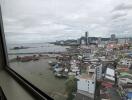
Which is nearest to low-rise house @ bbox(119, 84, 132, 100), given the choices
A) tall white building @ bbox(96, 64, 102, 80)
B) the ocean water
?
tall white building @ bbox(96, 64, 102, 80)

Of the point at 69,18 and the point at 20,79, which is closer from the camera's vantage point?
the point at 69,18

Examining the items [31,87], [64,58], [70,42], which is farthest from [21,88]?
[70,42]

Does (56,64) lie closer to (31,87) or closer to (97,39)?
(31,87)

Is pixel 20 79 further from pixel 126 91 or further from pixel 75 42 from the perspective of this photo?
pixel 126 91

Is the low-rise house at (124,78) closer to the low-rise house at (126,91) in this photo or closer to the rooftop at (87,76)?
the low-rise house at (126,91)

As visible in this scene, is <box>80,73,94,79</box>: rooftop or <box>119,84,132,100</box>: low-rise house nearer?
<box>119,84,132,100</box>: low-rise house

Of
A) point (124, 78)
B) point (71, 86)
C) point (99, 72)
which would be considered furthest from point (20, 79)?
point (124, 78)

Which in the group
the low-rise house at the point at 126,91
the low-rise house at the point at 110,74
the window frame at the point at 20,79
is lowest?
the window frame at the point at 20,79

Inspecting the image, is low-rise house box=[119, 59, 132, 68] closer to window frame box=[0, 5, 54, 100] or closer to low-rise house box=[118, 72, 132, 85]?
low-rise house box=[118, 72, 132, 85]

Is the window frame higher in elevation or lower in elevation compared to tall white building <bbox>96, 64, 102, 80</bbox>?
lower

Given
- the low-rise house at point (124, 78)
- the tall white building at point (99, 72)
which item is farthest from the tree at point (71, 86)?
the low-rise house at point (124, 78)

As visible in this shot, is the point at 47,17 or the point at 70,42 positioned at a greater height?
the point at 47,17
